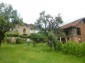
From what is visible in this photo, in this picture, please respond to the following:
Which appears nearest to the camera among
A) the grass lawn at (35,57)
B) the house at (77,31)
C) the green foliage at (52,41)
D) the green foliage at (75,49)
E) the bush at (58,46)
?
the grass lawn at (35,57)

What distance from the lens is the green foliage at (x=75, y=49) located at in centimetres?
2558

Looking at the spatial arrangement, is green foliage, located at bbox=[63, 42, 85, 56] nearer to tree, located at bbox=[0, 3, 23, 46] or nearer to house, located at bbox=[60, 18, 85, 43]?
tree, located at bbox=[0, 3, 23, 46]

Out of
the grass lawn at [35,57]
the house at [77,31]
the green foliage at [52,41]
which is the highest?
the house at [77,31]

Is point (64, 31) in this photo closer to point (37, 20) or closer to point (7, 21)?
point (37, 20)

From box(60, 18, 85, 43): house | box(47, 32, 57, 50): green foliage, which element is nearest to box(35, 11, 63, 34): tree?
box(60, 18, 85, 43): house

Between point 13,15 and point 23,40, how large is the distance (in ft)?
50.3

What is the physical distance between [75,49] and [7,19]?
53.0 feet

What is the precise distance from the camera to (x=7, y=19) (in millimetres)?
37406

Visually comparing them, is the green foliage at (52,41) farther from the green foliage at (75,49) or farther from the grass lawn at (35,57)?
the grass lawn at (35,57)

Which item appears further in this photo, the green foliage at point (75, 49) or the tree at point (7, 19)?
the tree at point (7, 19)

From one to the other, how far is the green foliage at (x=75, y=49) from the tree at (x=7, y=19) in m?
11.8

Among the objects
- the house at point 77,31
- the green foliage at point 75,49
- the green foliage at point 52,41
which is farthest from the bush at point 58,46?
the house at point 77,31

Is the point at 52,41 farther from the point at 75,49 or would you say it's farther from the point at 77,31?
the point at 77,31

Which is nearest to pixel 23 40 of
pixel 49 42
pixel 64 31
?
pixel 64 31
